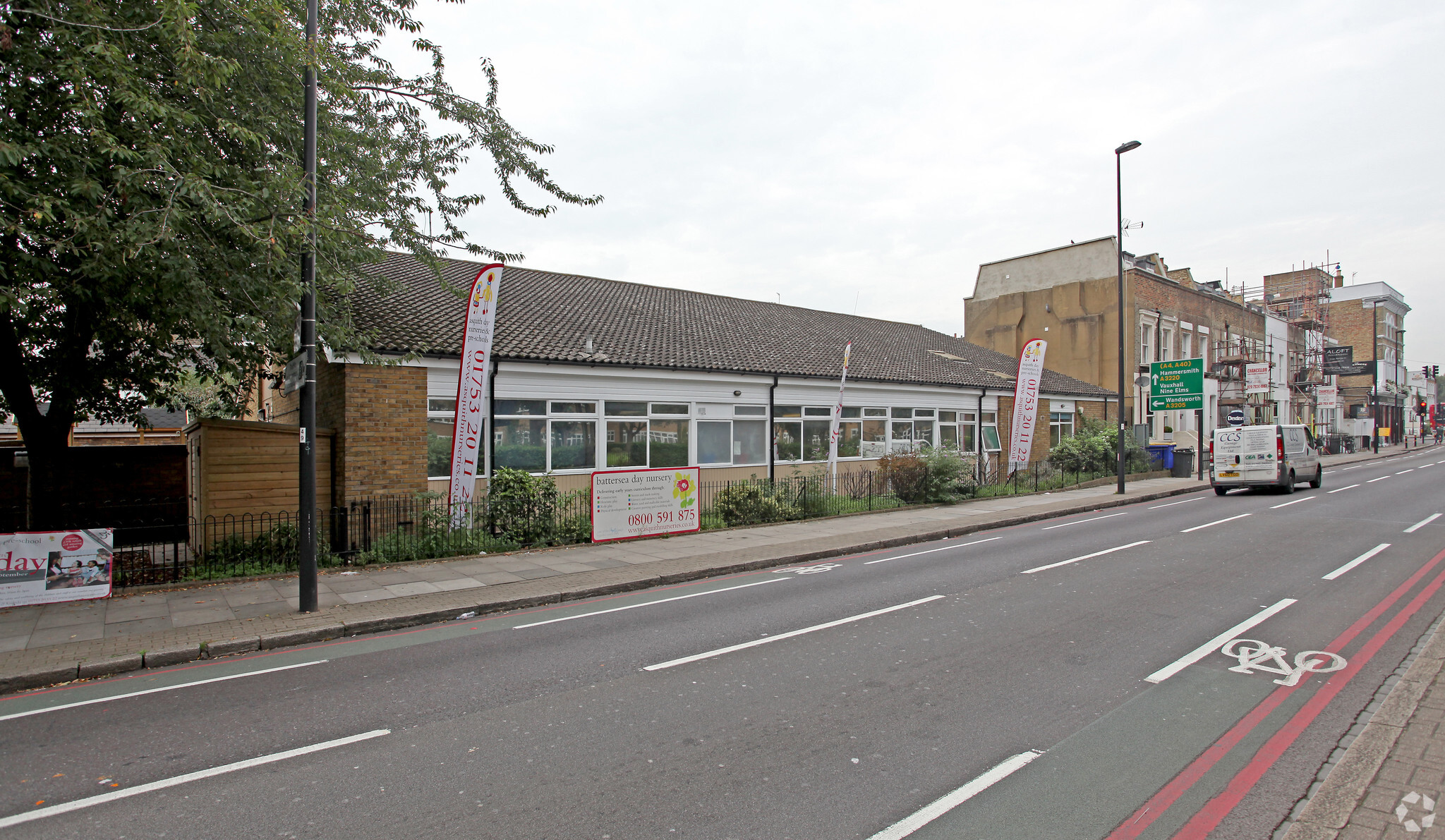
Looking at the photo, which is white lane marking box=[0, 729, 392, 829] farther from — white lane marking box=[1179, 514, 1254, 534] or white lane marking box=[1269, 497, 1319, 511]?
white lane marking box=[1269, 497, 1319, 511]

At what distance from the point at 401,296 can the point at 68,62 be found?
32.4 feet

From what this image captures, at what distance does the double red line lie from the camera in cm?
371

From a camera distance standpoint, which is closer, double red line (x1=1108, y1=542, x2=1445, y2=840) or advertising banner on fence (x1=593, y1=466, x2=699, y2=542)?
double red line (x1=1108, y1=542, x2=1445, y2=840)

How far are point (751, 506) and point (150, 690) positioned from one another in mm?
11424

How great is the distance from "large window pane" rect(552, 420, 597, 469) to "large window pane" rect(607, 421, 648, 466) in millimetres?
414

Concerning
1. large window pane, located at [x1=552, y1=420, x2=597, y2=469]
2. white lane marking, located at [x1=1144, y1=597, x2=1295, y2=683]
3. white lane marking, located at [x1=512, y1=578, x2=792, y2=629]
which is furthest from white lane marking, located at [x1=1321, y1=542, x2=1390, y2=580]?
large window pane, located at [x1=552, y1=420, x2=597, y2=469]

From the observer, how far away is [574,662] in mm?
6543

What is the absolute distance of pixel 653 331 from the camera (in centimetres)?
2061

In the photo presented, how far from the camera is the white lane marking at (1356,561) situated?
9656 mm

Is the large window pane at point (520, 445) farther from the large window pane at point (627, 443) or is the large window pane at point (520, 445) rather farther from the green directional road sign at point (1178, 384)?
the green directional road sign at point (1178, 384)

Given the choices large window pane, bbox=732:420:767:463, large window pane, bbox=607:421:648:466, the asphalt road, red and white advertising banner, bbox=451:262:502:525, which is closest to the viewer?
the asphalt road

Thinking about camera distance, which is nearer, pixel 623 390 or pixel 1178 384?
pixel 623 390

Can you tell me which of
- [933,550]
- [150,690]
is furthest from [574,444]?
[150,690]

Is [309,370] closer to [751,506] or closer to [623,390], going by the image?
[623,390]
